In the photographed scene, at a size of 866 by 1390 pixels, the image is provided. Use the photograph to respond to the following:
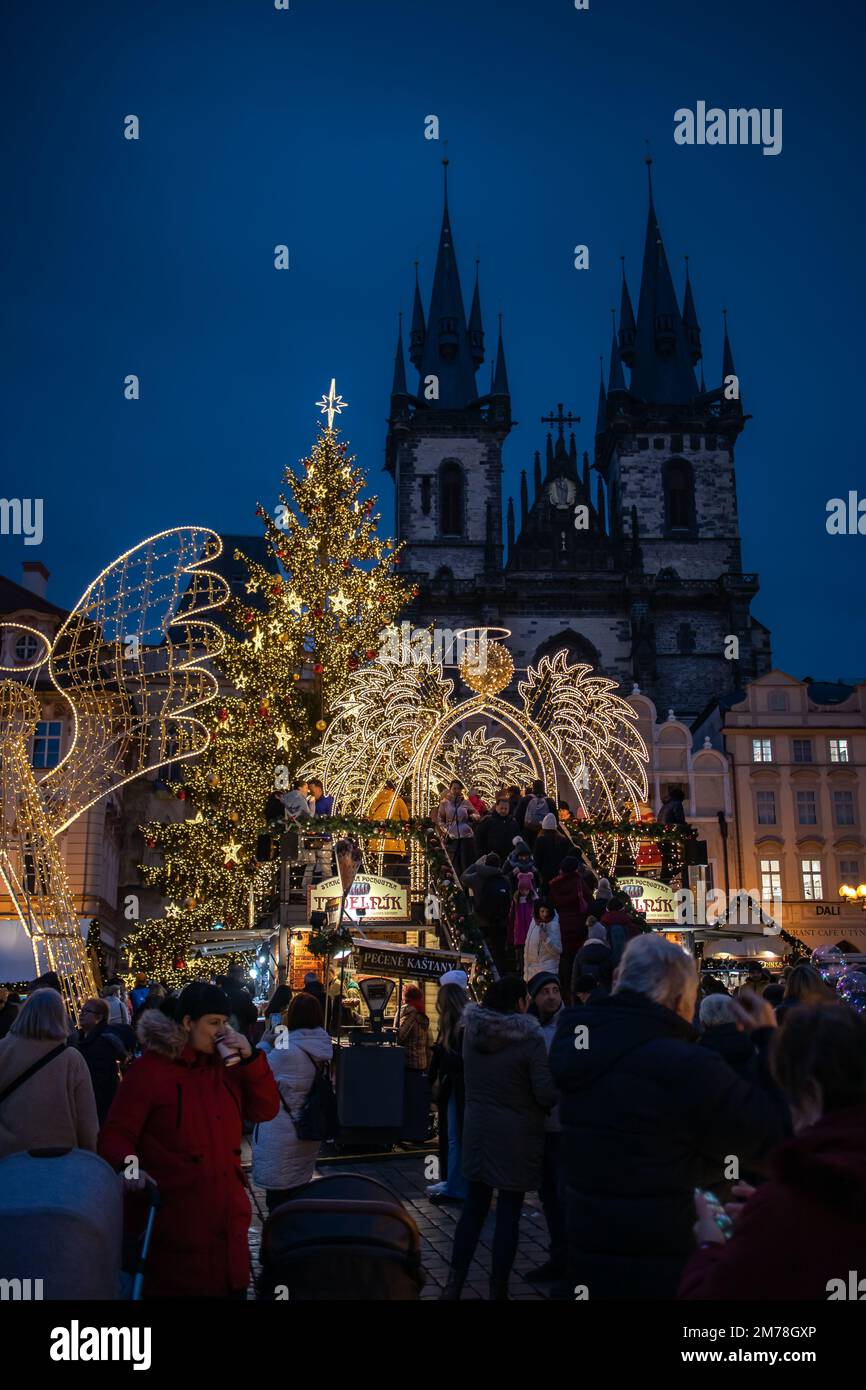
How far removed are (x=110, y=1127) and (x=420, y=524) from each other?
62482 millimetres

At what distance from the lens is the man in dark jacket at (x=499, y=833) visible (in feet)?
55.2

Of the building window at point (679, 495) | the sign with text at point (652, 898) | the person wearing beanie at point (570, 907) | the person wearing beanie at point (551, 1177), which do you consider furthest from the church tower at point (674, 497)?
the person wearing beanie at point (551, 1177)

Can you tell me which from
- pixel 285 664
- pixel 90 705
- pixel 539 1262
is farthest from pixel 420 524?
pixel 539 1262

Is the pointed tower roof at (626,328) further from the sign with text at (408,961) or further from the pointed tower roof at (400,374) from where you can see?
the sign with text at (408,961)

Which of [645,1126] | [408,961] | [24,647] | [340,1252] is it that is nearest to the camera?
[645,1126]

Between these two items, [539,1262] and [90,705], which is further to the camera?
[90,705]

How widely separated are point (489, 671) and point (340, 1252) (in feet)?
49.2

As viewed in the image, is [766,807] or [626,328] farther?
[626,328]

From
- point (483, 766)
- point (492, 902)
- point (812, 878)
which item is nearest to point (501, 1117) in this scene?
point (492, 902)

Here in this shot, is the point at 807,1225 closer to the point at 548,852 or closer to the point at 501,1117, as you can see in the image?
the point at 501,1117

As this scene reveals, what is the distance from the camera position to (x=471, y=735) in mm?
22688

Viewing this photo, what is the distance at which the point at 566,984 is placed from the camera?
13.2 meters
